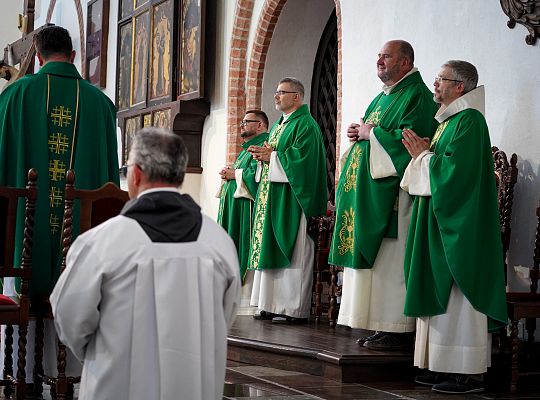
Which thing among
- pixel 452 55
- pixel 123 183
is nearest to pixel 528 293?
pixel 452 55

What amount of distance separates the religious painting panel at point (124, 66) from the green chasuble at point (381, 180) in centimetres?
684

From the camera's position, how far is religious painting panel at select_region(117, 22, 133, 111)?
1253 centimetres

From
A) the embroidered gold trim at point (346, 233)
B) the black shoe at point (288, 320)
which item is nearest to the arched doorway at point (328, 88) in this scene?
the black shoe at point (288, 320)

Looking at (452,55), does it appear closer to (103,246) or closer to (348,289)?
(348,289)

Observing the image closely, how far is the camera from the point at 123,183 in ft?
44.1

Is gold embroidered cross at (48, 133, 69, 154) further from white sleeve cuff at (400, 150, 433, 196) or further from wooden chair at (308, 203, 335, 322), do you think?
wooden chair at (308, 203, 335, 322)

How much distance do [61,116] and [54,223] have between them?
571mm

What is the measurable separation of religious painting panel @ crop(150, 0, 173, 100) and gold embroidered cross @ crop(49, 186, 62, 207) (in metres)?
6.23

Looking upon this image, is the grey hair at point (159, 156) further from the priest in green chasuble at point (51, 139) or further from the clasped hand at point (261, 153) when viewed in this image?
the clasped hand at point (261, 153)

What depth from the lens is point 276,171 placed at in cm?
749

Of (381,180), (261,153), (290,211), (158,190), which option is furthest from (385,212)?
(158,190)

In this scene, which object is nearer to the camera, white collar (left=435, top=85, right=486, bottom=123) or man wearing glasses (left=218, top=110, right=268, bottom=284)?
white collar (left=435, top=85, right=486, bottom=123)

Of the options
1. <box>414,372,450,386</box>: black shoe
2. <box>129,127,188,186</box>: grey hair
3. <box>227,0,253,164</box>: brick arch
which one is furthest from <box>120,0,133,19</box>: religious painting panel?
<box>129,127,188,186</box>: grey hair

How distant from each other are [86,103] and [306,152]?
8.84 ft
